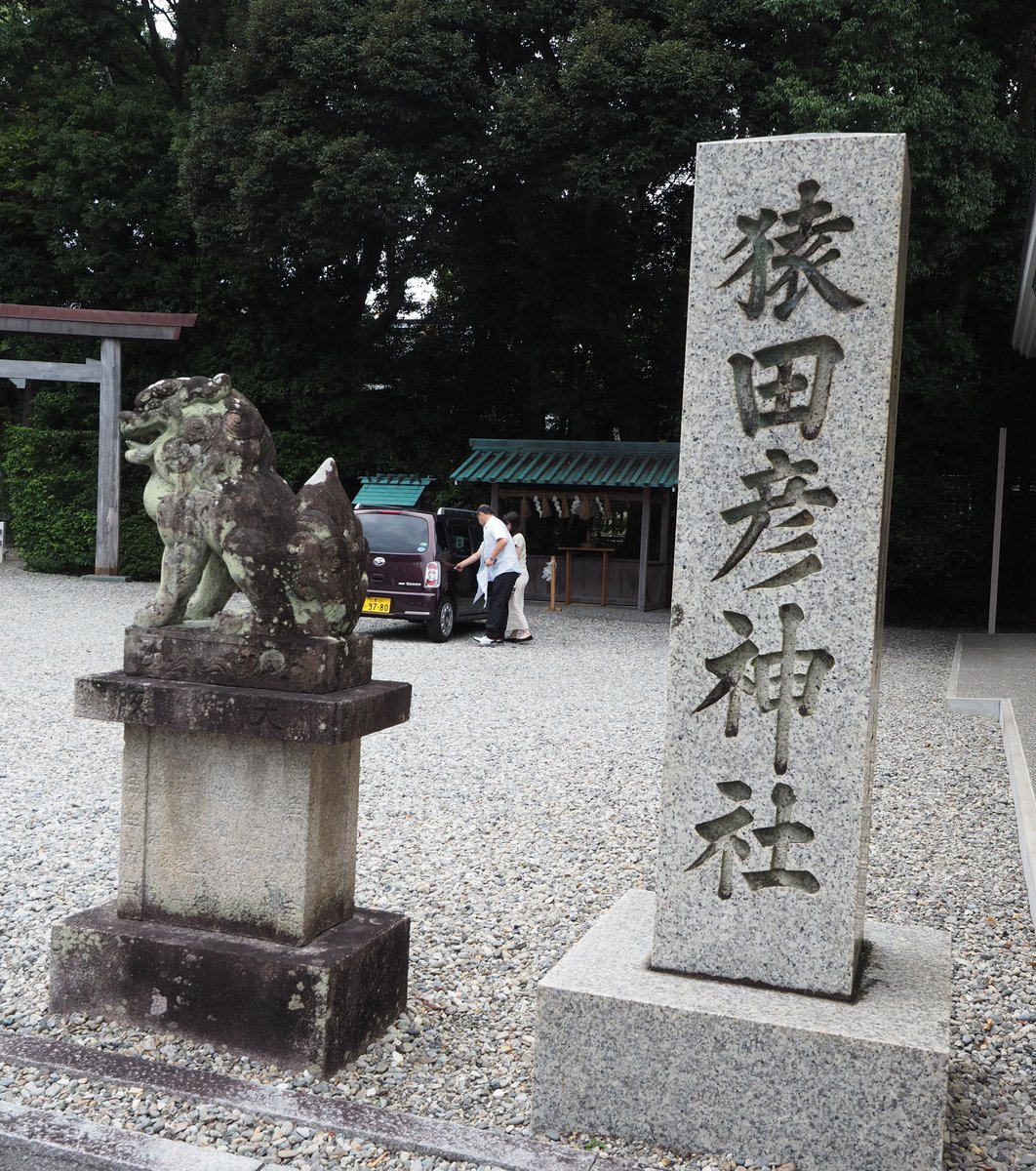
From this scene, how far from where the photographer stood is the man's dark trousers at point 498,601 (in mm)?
12906

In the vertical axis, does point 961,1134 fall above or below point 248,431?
below

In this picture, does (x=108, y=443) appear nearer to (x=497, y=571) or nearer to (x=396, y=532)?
(x=396, y=532)

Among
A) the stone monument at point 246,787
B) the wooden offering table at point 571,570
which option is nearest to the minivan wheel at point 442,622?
the wooden offering table at point 571,570

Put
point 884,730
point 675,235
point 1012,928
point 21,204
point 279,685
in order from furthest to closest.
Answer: point 21,204, point 675,235, point 884,730, point 1012,928, point 279,685

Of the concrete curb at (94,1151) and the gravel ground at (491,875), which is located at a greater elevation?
the concrete curb at (94,1151)

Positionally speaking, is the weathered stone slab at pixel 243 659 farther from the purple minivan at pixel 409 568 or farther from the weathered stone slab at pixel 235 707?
the purple minivan at pixel 409 568

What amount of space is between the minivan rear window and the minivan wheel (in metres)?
0.75

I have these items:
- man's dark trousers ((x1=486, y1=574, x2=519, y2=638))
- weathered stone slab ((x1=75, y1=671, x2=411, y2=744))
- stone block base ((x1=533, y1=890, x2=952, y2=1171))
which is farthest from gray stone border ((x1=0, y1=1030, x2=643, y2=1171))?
man's dark trousers ((x1=486, y1=574, x2=519, y2=638))

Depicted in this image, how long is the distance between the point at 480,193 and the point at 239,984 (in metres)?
16.4

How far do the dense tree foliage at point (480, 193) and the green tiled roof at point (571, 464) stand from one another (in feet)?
5.95

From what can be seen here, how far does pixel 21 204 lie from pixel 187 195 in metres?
5.75

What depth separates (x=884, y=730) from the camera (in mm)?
8516

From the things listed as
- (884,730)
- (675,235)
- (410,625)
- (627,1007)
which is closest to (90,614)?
(410,625)

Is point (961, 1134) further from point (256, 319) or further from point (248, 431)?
point (256, 319)
